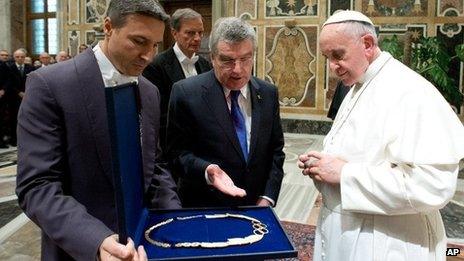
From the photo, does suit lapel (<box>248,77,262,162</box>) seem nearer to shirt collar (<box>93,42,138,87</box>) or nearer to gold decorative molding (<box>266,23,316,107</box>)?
shirt collar (<box>93,42,138,87</box>)

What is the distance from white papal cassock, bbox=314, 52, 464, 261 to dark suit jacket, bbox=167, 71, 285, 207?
488 millimetres

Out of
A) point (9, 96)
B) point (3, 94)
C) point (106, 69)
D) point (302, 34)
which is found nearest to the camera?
point (106, 69)

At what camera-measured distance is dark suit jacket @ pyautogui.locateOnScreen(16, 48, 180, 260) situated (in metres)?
1.34

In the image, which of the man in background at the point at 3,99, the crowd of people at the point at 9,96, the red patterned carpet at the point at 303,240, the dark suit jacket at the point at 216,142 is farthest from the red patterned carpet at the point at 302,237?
the man in background at the point at 3,99

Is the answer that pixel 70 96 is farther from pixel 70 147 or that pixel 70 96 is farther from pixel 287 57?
pixel 287 57

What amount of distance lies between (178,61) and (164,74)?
190 mm

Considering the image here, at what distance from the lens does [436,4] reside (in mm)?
8766

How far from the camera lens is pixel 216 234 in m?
1.61

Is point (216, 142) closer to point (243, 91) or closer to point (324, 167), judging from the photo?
point (243, 91)

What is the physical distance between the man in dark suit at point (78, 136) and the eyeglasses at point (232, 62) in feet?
2.25

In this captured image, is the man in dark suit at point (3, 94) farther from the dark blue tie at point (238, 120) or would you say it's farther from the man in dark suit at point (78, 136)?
the man in dark suit at point (78, 136)

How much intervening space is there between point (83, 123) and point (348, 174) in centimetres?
102

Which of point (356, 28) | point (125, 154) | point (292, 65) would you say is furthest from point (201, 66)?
point (292, 65)

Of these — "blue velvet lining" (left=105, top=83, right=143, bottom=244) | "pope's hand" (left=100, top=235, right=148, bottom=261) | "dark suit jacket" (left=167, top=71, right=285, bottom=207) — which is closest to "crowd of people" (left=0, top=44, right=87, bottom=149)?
"dark suit jacket" (left=167, top=71, right=285, bottom=207)
